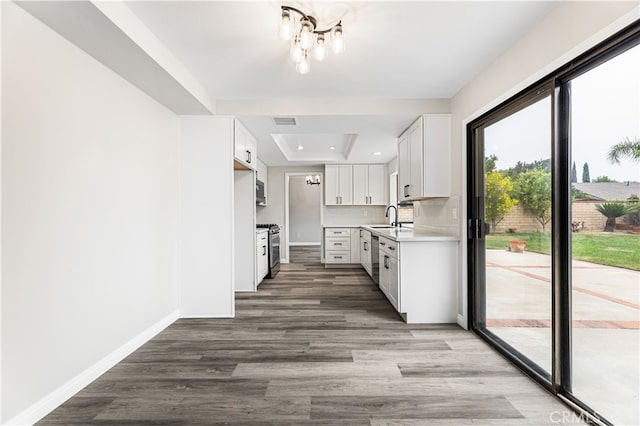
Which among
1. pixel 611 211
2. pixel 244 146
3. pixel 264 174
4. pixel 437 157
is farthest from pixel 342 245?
pixel 611 211

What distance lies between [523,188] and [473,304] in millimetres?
1262

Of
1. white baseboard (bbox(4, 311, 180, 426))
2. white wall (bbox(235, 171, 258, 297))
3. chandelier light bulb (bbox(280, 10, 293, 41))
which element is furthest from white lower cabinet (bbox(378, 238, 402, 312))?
white baseboard (bbox(4, 311, 180, 426))

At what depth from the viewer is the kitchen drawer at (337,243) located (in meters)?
6.54

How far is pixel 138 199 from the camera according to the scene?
105 inches

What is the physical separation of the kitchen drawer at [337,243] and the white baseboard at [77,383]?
13.1 ft

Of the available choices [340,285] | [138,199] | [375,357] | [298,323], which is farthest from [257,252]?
[375,357]

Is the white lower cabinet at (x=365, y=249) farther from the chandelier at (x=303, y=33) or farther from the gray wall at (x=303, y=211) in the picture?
the gray wall at (x=303, y=211)

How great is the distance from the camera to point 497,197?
8.70 ft

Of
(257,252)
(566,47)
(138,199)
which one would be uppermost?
(566,47)

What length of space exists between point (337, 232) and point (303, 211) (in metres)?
4.73

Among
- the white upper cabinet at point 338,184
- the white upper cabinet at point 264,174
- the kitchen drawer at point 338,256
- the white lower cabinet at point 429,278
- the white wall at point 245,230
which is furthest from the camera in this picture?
the white upper cabinet at point 338,184

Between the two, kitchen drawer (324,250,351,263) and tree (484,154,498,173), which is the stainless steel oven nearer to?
kitchen drawer (324,250,351,263)

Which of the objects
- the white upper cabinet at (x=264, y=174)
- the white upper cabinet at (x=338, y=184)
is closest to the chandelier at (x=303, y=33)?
the white upper cabinet at (x=264, y=174)

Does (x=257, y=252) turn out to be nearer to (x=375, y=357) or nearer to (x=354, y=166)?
(x=375, y=357)
